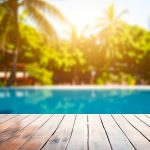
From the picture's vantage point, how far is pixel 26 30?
18.8 meters

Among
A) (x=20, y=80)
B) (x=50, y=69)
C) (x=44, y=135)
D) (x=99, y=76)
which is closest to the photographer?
(x=44, y=135)

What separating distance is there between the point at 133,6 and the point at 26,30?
27.4 ft

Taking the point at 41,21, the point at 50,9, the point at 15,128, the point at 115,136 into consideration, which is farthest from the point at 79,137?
the point at 50,9

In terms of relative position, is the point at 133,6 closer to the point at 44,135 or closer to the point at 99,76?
the point at 99,76

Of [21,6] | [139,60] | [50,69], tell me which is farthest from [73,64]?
[21,6]

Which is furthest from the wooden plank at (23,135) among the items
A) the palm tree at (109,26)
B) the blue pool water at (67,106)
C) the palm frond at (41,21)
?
the palm tree at (109,26)

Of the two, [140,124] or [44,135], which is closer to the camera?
[44,135]

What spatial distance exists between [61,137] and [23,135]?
17.4 inches

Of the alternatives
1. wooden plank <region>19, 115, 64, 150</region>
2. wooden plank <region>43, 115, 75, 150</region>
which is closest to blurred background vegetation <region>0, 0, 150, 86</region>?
wooden plank <region>19, 115, 64, 150</region>

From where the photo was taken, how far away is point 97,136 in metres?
3.14

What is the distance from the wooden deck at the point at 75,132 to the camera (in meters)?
2.78

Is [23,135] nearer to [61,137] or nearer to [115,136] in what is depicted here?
[61,137]

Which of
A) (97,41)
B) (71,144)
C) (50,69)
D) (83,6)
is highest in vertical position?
(83,6)

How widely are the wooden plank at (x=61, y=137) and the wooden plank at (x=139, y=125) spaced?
2.71 feet
